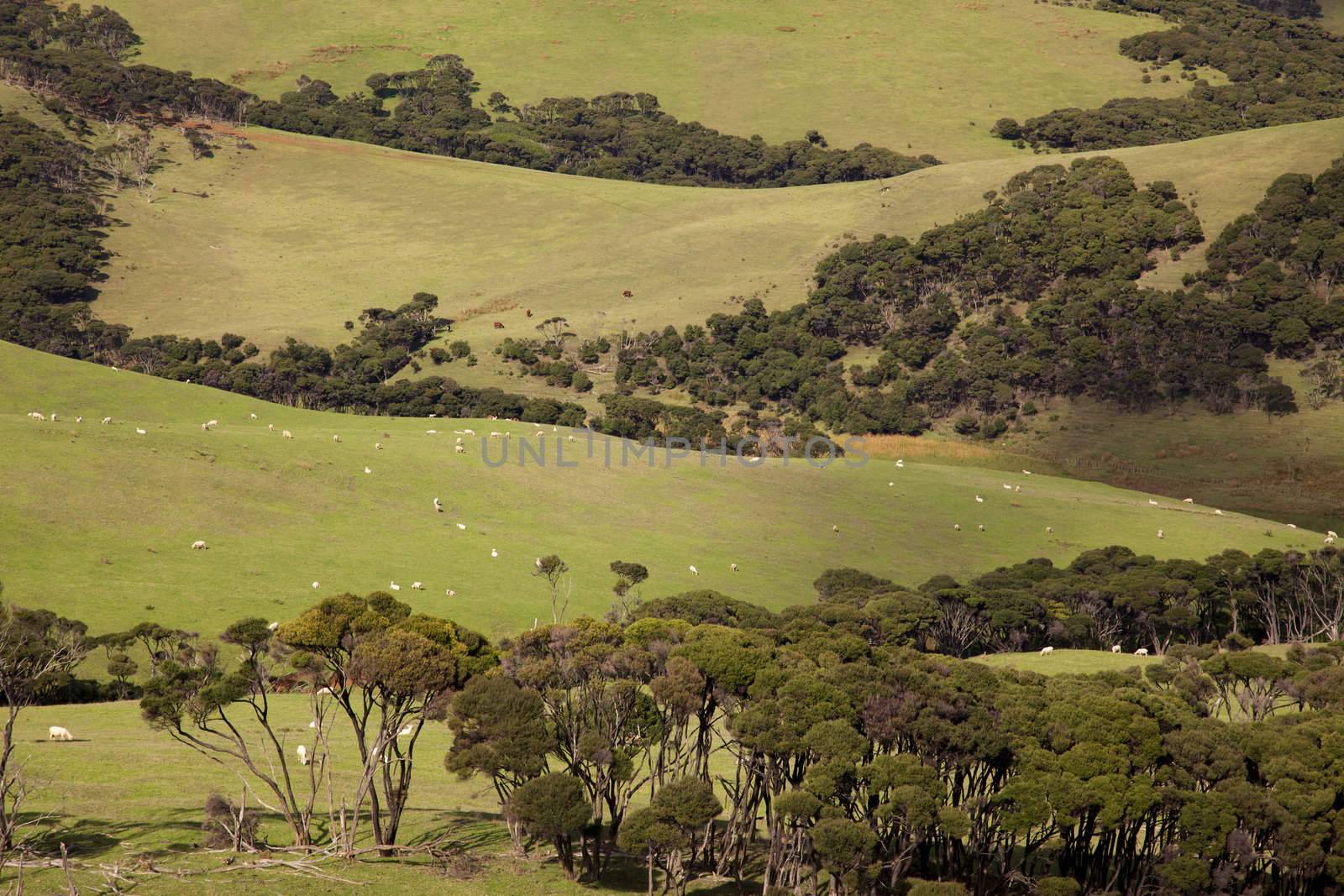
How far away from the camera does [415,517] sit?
7950 cm

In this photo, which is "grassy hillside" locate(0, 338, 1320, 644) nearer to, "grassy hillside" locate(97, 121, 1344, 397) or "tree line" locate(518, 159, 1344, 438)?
"tree line" locate(518, 159, 1344, 438)

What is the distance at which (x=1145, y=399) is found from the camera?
459 ft

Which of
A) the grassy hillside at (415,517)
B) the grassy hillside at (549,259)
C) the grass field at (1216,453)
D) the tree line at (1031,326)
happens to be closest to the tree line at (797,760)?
the grassy hillside at (415,517)

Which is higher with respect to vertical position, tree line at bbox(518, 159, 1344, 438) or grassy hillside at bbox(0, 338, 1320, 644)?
tree line at bbox(518, 159, 1344, 438)

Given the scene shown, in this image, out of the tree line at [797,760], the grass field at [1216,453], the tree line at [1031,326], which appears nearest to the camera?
the tree line at [797,760]

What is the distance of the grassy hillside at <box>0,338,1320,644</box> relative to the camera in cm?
6431

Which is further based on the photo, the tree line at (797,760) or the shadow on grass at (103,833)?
the tree line at (797,760)

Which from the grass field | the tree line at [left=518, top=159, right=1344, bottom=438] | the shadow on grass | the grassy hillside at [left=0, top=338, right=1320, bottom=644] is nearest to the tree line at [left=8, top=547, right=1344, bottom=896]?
the shadow on grass

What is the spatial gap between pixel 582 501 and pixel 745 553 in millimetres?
12671

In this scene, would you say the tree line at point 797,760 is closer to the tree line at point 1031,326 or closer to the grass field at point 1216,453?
the grass field at point 1216,453

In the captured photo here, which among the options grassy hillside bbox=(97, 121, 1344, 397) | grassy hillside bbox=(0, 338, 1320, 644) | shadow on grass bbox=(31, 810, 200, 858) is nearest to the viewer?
shadow on grass bbox=(31, 810, 200, 858)

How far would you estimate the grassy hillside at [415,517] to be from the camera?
2532 inches

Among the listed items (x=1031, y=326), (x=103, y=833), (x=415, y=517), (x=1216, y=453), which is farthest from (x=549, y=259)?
(x=103, y=833)

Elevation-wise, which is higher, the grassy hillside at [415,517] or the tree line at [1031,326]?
the tree line at [1031,326]
